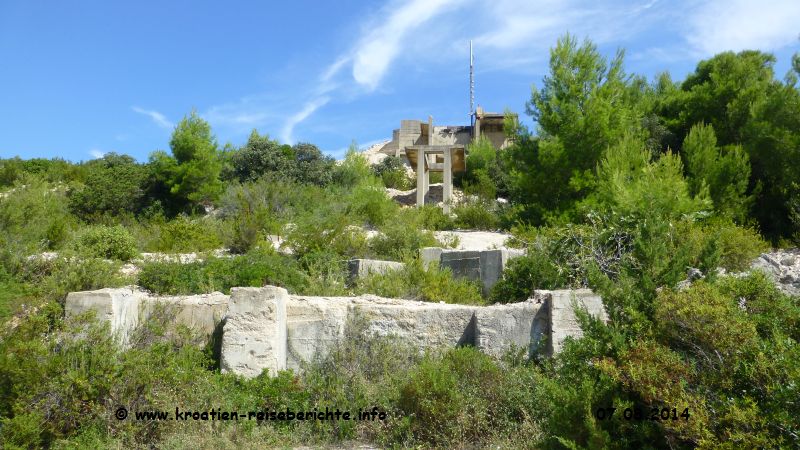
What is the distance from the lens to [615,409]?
4523 mm

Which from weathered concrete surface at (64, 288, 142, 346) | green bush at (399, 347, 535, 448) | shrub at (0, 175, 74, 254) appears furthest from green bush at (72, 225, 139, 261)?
green bush at (399, 347, 535, 448)

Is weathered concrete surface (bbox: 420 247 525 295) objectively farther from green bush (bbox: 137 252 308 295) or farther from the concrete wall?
the concrete wall

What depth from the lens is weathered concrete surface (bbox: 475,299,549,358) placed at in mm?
7375

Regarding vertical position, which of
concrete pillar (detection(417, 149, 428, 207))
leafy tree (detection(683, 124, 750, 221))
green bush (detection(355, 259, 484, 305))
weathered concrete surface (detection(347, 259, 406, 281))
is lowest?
green bush (detection(355, 259, 484, 305))

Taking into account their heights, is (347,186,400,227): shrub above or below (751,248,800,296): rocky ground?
above

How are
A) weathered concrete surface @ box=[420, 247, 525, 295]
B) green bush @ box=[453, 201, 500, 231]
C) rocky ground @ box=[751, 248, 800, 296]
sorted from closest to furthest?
1. weathered concrete surface @ box=[420, 247, 525, 295]
2. rocky ground @ box=[751, 248, 800, 296]
3. green bush @ box=[453, 201, 500, 231]

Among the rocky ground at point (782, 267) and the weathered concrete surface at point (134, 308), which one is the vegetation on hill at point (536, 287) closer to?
the weathered concrete surface at point (134, 308)

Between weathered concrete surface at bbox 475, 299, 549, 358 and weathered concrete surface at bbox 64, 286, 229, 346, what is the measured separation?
3.11 m

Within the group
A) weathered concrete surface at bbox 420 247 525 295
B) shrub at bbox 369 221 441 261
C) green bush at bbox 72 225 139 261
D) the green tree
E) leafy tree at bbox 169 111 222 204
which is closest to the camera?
weathered concrete surface at bbox 420 247 525 295

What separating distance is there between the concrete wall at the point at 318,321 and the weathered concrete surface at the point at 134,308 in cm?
1

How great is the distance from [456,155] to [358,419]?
24.4 meters

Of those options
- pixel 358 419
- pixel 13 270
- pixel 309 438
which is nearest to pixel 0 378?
pixel 309 438
